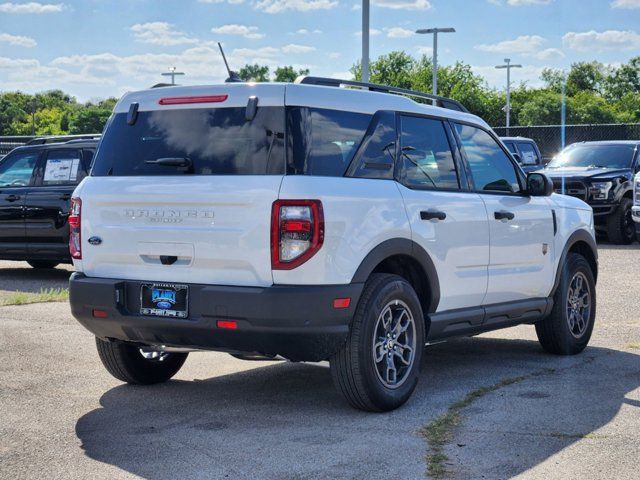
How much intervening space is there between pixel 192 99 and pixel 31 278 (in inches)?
356

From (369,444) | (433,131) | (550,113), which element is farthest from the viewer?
(550,113)

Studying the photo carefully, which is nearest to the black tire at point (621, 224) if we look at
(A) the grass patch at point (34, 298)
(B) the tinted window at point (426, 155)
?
(A) the grass patch at point (34, 298)

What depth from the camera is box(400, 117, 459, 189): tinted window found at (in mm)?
6715

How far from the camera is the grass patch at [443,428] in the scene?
16.9 ft

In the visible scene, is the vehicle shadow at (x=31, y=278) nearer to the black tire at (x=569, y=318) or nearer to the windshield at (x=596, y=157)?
the black tire at (x=569, y=318)

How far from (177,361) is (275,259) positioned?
80.7 inches

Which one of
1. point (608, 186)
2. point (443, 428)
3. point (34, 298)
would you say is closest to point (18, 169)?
point (34, 298)

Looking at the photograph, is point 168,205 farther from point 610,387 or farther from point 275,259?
point 610,387

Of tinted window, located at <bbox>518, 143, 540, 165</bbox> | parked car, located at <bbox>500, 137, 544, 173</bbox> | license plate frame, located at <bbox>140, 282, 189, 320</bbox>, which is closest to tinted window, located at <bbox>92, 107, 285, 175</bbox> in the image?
license plate frame, located at <bbox>140, 282, 189, 320</bbox>

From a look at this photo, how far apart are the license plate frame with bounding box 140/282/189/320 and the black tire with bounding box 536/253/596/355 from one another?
3458mm

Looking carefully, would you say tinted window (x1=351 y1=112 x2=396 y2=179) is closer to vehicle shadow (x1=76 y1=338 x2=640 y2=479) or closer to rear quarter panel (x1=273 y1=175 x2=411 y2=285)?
rear quarter panel (x1=273 y1=175 x2=411 y2=285)

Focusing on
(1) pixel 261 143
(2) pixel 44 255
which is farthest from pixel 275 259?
(2) pixel 44 255

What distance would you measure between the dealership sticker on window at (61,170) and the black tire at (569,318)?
7577mm

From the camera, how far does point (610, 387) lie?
713cm
